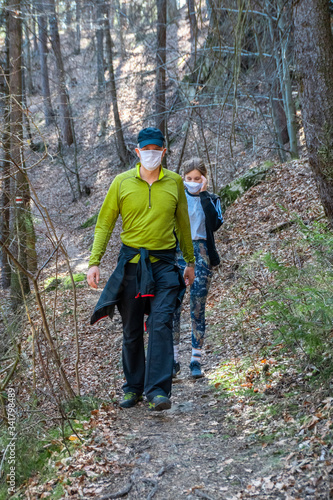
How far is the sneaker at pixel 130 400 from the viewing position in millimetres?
4469

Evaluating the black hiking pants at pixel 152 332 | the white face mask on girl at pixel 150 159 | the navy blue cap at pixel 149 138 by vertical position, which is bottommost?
the black hiking pants at pixel 152 332

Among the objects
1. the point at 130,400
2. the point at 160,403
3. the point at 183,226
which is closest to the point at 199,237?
the point at 183,226

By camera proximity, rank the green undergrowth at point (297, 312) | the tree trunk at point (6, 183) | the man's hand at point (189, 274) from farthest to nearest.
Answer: the tree trunk at point (6, 183) → the man's hand at point (189, 274) → the green undergrowth at point (297, 312)

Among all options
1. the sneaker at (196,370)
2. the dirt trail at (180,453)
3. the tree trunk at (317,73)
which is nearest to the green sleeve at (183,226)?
the sneaker at (196,370)

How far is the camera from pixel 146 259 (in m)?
4.26

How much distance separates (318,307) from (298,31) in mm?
3979

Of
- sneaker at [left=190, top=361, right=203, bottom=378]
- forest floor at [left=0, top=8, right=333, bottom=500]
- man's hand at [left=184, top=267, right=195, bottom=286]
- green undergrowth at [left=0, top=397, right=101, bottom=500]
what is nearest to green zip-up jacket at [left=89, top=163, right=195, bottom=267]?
man's hand at [left=184, top=267, right=195, bottom=286]

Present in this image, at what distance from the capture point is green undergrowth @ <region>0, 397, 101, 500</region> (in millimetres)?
3633

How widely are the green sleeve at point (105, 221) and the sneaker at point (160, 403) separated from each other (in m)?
1.26

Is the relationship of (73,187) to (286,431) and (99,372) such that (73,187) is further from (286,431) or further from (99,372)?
(286,431)

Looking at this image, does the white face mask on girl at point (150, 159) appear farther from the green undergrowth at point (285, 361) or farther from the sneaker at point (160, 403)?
the sneaker at point (160, 403)

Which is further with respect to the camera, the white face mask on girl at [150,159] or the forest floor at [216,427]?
the white face mask on girl at [150,159]

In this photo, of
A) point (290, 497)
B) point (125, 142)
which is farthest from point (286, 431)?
point (125, 142)

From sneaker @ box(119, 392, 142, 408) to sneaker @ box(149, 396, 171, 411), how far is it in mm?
467
